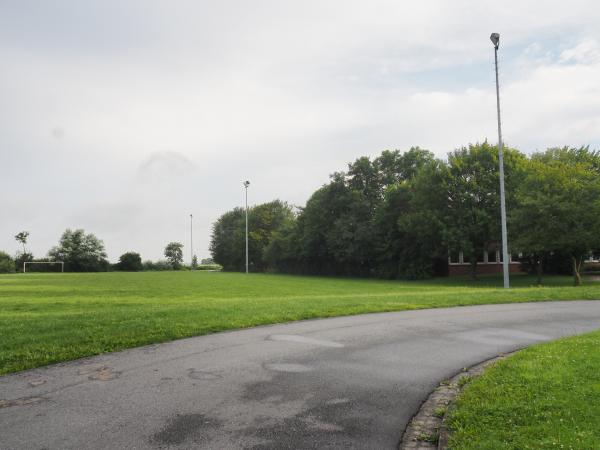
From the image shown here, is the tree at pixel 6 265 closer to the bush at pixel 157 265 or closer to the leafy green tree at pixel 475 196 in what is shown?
the bush at pixel 157 265

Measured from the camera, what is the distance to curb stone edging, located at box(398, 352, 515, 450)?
4712 millimetres

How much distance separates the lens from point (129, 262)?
106 metres

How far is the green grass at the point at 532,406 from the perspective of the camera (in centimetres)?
436

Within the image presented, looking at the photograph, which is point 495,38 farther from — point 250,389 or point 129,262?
point 129,262

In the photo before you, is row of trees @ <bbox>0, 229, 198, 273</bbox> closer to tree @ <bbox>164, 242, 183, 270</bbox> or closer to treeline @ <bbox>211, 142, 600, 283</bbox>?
tree @ <bbox>164, 242, 183, 270</bbox>

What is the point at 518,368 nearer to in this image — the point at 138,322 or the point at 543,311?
the point at 138,322

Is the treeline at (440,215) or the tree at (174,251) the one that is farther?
the tree at (174,251)

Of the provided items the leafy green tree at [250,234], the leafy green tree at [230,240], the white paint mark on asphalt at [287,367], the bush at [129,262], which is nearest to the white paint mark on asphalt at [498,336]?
the white paint mark on asphalt at [287,367]

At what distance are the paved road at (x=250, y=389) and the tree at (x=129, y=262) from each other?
10149cm

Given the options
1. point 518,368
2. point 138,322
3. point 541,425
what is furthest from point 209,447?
point 138,322

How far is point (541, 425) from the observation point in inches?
184

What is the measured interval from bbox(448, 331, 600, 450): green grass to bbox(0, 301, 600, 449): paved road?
0.71 m

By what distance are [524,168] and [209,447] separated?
132 ft

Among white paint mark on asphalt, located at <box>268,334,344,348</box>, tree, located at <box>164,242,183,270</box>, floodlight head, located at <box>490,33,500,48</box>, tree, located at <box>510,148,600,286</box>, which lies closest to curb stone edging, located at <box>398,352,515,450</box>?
white paint mark on asphalt, located at <box>268,334,344,348</box>
